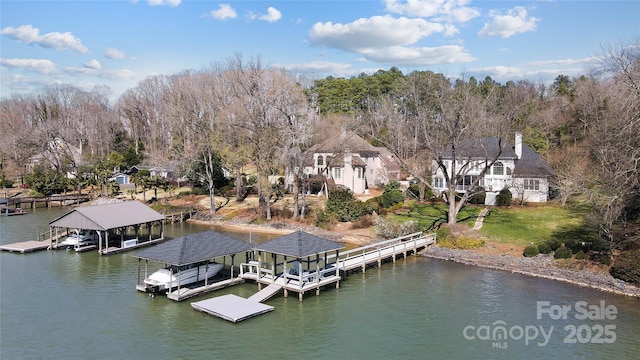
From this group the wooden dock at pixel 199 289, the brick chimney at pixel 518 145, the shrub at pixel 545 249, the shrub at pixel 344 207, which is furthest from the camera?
the brick chimney at pixel 518 145

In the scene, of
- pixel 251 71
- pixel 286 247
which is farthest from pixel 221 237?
pixel 251 71

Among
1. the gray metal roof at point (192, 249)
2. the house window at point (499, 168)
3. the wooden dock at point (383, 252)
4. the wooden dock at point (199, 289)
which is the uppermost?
the house window at point (499, 168)

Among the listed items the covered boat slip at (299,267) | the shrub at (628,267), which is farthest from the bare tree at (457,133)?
the covered boat slip at (299,267)

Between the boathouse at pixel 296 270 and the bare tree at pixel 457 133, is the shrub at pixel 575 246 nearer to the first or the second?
the bare tree at pixel 457 133

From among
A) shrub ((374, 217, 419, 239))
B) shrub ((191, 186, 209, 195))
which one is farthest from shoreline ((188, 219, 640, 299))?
shrub ((191, 186, 209, 195))

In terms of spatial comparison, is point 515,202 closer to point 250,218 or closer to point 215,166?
point 250,218

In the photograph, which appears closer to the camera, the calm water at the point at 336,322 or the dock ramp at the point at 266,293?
the calm water at the point at 336,322

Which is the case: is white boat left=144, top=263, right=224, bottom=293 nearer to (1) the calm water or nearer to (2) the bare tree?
(1) the calm water
